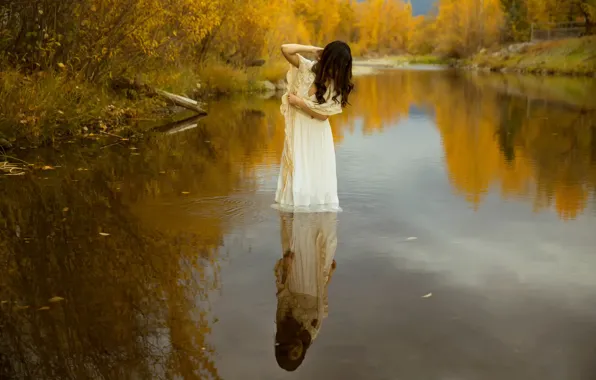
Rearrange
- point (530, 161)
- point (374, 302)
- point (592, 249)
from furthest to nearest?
point (530, 161), point (592, 249), point (374, 302)

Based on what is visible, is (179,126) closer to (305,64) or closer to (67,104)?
(67,104)

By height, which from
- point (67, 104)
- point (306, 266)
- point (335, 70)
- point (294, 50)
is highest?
point (294, 50)

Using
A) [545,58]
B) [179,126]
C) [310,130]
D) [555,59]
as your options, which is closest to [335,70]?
[310,130]

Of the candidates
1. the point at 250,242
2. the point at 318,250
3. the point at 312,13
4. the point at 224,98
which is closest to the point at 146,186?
the point at 250,242

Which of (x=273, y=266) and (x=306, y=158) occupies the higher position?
(x=306, y=158)

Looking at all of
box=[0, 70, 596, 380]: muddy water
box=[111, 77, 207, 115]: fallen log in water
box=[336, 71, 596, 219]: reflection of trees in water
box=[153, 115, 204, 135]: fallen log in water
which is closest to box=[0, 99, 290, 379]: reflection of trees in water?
box=[0, 70, 596, 380]: muddy water

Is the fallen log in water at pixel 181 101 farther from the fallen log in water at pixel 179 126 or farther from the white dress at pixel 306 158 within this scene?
the white dress at pixel 306 158

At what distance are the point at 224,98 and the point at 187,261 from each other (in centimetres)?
2538

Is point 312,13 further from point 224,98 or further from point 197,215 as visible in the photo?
point 197,215

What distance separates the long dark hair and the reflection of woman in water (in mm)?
1504

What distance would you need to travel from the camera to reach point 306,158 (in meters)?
9.48

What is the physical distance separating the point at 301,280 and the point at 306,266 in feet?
1.51

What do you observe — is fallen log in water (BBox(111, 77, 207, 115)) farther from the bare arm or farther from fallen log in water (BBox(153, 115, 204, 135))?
the bare arm

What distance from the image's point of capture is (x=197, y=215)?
30.7ft
